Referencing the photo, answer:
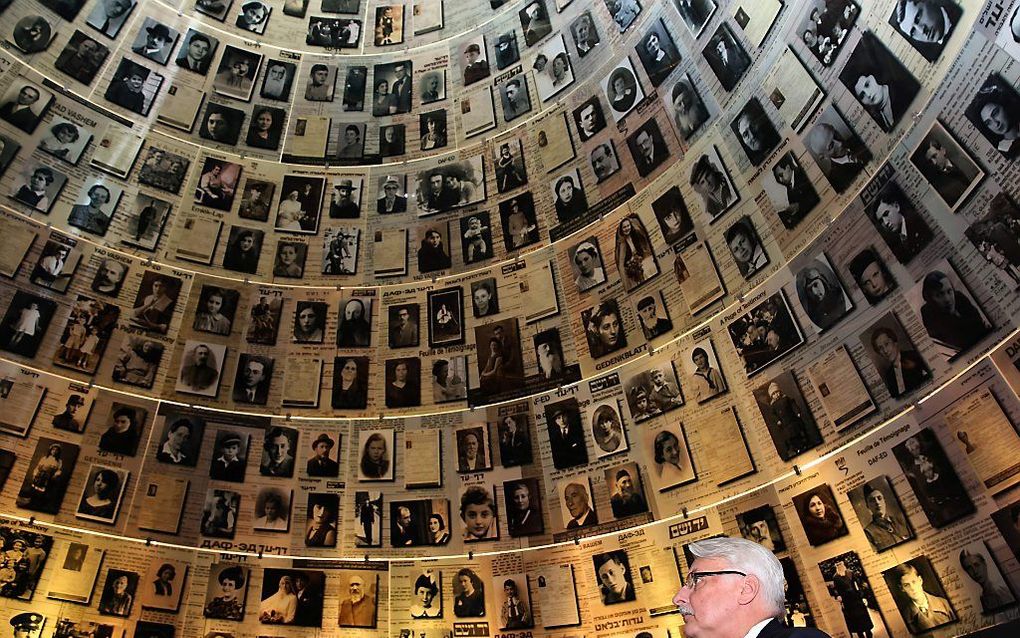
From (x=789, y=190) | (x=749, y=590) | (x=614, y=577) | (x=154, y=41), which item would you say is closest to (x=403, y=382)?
(x=614, y=577)

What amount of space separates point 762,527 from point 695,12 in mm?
8253

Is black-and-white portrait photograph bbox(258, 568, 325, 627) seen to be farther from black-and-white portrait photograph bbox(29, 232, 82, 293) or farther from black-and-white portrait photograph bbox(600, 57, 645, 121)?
black-and-white portrait photograph bbox(600, 57, 645, 121)

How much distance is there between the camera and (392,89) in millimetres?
16094

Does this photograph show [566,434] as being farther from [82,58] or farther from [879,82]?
[82,58]

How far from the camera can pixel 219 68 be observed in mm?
15430

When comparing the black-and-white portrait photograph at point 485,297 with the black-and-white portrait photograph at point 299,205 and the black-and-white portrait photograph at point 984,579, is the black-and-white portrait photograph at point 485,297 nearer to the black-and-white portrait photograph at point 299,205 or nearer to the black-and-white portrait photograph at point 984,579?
the black-and-white portrait photograph at point 299,205

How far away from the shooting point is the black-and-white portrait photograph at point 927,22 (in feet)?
25.8

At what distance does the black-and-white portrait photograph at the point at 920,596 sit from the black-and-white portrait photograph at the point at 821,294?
116 inches

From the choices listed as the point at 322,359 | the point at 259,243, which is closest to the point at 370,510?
the point at 322,359

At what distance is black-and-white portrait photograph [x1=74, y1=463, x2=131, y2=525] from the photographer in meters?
12.0

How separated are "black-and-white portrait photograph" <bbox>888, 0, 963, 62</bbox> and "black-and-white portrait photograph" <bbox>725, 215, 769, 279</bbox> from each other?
10.2 ft

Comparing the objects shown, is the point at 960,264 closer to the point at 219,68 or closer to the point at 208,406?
the point at 208,406

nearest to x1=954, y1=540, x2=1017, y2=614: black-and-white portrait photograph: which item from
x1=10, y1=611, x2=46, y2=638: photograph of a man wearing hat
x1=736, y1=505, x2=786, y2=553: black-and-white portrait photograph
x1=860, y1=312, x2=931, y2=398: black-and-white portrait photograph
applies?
x1=860, y1=312, x2=931, y2=398: black-and-white portrait photograph

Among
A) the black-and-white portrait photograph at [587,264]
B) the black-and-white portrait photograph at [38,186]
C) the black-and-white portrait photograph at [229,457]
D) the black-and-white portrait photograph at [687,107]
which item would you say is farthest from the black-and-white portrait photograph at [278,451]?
the black-and-white portrait photograph at [687,107]
